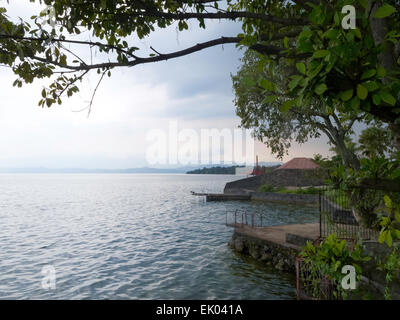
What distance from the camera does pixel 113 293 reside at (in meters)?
12.6

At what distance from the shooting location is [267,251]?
15.4 metres

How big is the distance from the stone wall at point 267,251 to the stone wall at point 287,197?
76.5ft

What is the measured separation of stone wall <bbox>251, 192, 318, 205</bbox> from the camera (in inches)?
1504

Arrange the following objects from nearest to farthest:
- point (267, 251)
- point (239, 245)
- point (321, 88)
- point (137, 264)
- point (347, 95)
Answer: point (321, 88) < point (347, 95) < point (267, 251) < point (137, 264) < point (239, 245)

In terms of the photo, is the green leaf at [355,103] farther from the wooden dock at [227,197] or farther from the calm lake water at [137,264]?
the wooden dock at [227,197]

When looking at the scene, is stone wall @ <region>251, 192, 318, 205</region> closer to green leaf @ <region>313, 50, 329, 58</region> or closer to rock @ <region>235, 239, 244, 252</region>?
rock @ <region>235, 239, 244, 252</region>

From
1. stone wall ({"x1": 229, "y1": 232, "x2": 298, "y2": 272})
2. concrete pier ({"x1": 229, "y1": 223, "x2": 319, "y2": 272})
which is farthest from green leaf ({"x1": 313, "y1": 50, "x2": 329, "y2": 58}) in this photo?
stone wall ({"x1": 229, "y1": 232, "x2": 298, "y2": 272})

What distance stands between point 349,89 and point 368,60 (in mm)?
226

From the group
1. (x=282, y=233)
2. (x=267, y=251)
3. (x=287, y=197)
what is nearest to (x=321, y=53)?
(x=267, y=251)

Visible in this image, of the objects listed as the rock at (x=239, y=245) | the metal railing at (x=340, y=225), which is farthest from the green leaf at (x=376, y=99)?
the rock at (x=239, y=245)

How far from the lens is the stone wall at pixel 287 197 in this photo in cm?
3821

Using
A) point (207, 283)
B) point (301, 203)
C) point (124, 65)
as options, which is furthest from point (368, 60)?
point (301, 203)

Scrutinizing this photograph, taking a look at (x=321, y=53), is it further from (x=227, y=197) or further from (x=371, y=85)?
(x=227, y=197)

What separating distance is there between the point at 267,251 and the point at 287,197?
26.9 m
